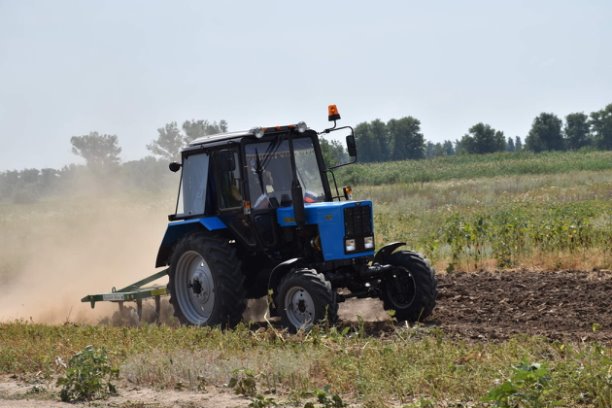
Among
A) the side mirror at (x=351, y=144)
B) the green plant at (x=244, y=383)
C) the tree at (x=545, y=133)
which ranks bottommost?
the green plant at (x=244, y=383)

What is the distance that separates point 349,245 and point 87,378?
4321 millimetres

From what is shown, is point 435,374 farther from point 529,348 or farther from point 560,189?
point 560,189

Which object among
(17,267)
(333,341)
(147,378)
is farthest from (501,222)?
(147,378)

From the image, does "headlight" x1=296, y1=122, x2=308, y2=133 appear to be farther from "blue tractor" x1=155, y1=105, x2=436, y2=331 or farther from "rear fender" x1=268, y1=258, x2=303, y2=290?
"rear fender" x1=268, y1=258, x2=303, y2=290

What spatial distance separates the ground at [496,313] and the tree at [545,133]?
328ft

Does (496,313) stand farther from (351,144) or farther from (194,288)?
(194,288)

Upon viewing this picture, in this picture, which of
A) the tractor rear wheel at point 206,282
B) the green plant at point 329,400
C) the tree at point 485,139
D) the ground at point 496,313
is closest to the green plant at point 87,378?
the ground at point 496,313

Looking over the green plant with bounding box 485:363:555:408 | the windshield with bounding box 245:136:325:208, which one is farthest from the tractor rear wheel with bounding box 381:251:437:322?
the green plant with bounding box 485:363:555:408

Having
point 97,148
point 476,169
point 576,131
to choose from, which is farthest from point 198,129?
point 576,131

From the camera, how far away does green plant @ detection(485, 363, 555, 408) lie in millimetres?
6352

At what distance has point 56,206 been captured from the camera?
54.5m

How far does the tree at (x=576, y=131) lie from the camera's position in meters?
115

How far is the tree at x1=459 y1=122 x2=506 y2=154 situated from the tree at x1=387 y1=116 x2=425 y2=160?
8695 mm

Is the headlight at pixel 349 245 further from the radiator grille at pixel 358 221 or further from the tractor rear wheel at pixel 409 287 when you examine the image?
the tractor rear wheel at pixel 409 287
